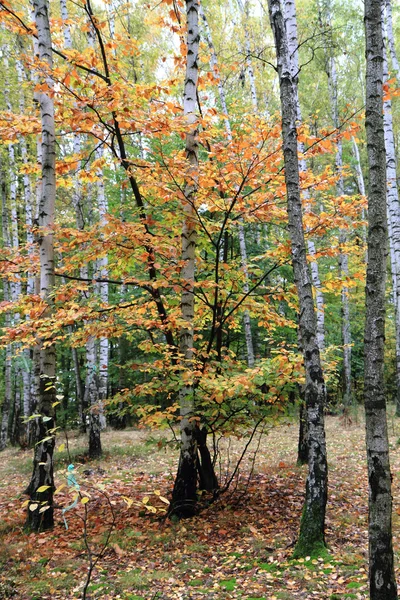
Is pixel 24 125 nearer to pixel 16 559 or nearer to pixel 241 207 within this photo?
pixel 241 207

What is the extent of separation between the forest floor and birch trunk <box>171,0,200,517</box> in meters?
0.38

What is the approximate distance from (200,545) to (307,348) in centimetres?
271

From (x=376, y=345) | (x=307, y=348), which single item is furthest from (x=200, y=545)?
(x=376, y=345)

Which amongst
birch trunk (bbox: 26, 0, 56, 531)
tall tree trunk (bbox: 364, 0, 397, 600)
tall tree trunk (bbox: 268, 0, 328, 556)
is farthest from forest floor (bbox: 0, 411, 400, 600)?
tall tree trunk (bbox: 364, 0, 397, 600)

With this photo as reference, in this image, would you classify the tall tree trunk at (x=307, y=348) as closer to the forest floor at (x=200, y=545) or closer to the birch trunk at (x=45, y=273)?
the forest floor at (x=200, y=545)

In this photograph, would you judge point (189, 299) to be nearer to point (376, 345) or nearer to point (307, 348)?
point (307, 348)

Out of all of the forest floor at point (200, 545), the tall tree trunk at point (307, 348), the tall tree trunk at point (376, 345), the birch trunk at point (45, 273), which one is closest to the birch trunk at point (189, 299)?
the forest floor at point (200, 545)

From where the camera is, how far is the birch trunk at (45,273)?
18.5 ft

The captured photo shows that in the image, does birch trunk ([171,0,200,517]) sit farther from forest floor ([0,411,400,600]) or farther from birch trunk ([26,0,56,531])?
birch trunk ([26,0,56,531])

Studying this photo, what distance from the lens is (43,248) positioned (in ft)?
19.6

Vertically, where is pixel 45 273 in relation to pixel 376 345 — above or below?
above

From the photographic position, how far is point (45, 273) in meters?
5.97

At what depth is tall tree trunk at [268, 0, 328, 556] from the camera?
4.32 metres

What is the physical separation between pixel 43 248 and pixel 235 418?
11.8ft
